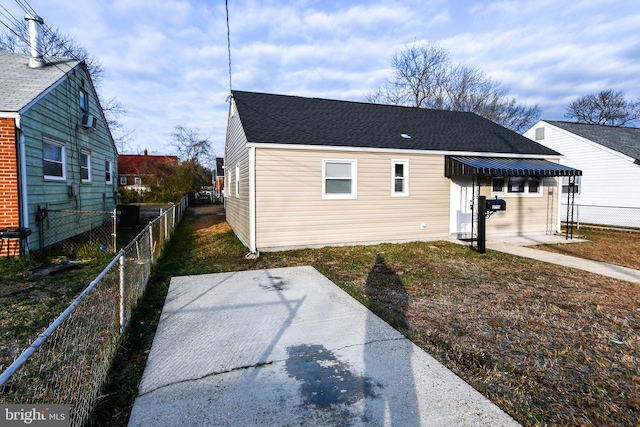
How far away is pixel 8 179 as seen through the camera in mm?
7016

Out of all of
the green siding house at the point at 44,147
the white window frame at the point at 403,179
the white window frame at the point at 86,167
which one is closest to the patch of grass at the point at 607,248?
the white window frame at the point at 403,179

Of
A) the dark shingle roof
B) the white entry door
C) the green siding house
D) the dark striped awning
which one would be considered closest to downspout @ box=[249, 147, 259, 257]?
the dark shingle roof

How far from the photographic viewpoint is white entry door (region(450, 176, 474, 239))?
35.8 feet

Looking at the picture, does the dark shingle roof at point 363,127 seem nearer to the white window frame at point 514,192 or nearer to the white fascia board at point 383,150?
the white fascia board at point 383,150

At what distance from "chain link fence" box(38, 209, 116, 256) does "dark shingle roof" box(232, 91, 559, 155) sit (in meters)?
4.64

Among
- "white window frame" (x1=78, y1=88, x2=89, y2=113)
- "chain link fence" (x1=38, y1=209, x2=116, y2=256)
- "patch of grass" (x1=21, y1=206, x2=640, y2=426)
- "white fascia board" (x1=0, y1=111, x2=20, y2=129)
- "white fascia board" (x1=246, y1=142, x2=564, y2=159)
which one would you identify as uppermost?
"white window frame" (x1=78, y1=88, x2=89, y2=113)

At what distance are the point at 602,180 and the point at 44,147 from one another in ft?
70.4

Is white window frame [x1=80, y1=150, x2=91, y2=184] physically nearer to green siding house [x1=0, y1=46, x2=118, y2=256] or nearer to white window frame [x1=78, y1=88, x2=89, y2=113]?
green siding house [x1=0, y1=46, x2=118, y2=256]

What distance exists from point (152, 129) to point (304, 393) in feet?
130

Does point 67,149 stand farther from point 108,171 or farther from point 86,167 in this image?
point 108,171

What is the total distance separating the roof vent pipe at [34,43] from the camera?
9.53 m

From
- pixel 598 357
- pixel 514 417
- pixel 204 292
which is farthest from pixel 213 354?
pixel 598 357

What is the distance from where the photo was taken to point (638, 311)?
4.63 meters

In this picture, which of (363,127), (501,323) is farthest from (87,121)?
(501,323)
